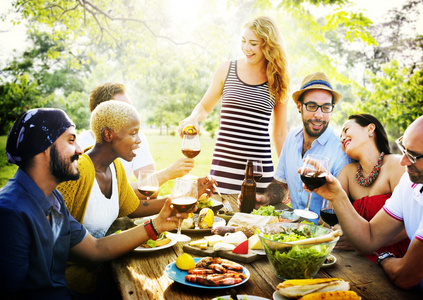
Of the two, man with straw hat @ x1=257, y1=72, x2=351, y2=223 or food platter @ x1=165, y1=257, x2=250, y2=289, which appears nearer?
food platter @ x1=165, y1=257, x2=250, y2=289

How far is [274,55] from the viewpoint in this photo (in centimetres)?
334

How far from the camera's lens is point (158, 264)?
1812 mm

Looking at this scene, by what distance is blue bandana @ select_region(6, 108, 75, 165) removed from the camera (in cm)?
152

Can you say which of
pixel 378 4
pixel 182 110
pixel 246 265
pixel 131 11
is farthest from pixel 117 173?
pixel 378 4

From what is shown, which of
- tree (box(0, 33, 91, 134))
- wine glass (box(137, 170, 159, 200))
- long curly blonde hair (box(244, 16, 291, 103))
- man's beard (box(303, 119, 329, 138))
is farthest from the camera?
tree (box(0, 33, 91, 134))

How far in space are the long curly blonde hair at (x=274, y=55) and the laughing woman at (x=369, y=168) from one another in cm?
92

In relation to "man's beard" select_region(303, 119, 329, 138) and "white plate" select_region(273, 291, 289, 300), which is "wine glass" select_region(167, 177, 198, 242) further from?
"man's beard" select_region(303, 119, 329, 138)

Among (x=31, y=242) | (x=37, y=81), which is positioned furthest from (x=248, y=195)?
(x=37, y=81)

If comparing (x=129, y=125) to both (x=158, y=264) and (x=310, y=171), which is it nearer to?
(x=158, y=264)

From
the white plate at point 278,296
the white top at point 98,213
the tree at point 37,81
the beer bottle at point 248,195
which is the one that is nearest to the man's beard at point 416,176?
the white plate at point 278,296

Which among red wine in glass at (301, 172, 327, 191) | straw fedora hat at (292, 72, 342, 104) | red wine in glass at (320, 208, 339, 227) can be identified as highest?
straw fedora hat at (292, 72, 342, 104)

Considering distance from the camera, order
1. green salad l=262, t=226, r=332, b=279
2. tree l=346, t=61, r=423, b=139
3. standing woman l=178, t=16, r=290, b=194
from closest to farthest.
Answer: green salad l=262, t=226, r=332, b=279
standing woman l=178, t=16, r=290, b=194
tree l=346, t=61, r=423, b=139

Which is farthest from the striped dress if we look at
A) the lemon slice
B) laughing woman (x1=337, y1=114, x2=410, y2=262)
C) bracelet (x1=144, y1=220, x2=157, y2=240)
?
the lemon slice

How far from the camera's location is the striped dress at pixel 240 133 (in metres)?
3.46
